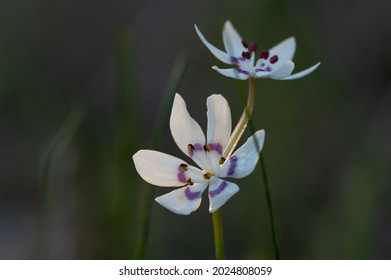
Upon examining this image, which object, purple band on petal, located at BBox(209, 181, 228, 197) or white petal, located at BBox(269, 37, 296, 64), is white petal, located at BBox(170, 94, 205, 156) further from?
white petal, located at BBox(269, 37, 296, 64)

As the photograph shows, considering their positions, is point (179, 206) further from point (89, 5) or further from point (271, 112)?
point (89, 5)

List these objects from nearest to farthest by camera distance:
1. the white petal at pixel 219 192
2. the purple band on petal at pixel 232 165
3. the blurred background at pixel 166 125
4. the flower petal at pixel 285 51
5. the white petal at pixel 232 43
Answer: the white petal at pixel 219 192 < the purple band on petal at pixel 232 165 < the white petal at pixel 232 43 < the flower petal at pixel 285 51 < the blurred background at pixel 166 125

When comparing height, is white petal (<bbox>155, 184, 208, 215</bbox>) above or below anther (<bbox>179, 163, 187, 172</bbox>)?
below

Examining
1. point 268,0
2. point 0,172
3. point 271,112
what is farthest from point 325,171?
point 0,172

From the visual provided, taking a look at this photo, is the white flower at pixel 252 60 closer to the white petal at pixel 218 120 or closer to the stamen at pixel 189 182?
the white petal at pixel 218 120

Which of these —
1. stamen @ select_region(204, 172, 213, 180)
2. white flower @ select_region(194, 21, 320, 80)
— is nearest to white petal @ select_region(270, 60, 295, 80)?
white flower @ select_region(194, 21, 320, 80)

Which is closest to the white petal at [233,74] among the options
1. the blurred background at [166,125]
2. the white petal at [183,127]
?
the white petal at [183,127]

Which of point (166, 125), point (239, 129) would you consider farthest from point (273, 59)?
point (166, 125)
